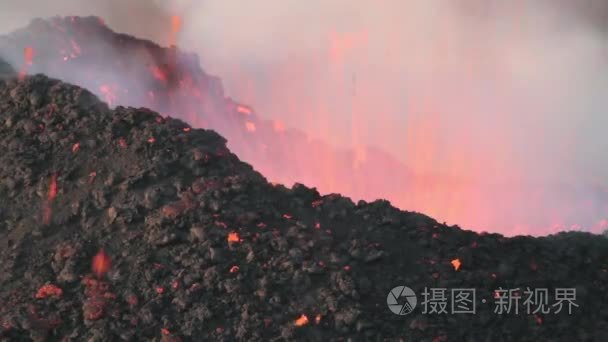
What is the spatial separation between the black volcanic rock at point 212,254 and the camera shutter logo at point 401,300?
A: 2.9 inches

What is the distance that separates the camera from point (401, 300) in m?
10.2

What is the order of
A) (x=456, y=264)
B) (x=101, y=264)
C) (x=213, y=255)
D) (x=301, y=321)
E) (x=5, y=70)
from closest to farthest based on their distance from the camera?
1. (x=301, y=321)
2. (x=213, y=255)
3. (x=101, y=264)
4. (x=456, y=264)
5. (x=5, y=70)

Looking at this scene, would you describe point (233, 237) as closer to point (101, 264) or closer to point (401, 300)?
point (101, 264)

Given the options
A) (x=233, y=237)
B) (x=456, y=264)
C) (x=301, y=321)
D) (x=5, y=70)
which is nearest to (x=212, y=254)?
(x=233, y=237)

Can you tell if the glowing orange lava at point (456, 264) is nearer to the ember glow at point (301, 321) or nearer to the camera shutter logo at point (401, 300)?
the camera shutter logo at point (401, 300)

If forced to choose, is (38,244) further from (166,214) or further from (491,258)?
(491,258)

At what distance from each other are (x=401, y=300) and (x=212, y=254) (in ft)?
7.63

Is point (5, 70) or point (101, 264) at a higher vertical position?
point (5, 70)

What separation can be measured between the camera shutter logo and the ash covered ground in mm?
74

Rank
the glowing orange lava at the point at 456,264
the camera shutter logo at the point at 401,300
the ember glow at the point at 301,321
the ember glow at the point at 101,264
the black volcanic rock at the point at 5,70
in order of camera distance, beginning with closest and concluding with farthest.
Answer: the ember glow at the point at 301,321 → the camera shutter logo at the point at 401,300 → the ember glow at the point at 101,264 → the glowing orange lava at the point at 456,264 → the black volcanic rock at the point at 5,70

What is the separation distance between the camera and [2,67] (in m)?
14.5

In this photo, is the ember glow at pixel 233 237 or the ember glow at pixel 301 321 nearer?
the ember glow at pixel 301 321

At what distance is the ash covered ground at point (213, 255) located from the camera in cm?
988

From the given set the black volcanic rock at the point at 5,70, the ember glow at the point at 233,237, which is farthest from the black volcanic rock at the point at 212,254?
the black volcanic rock at the point at 5,70
